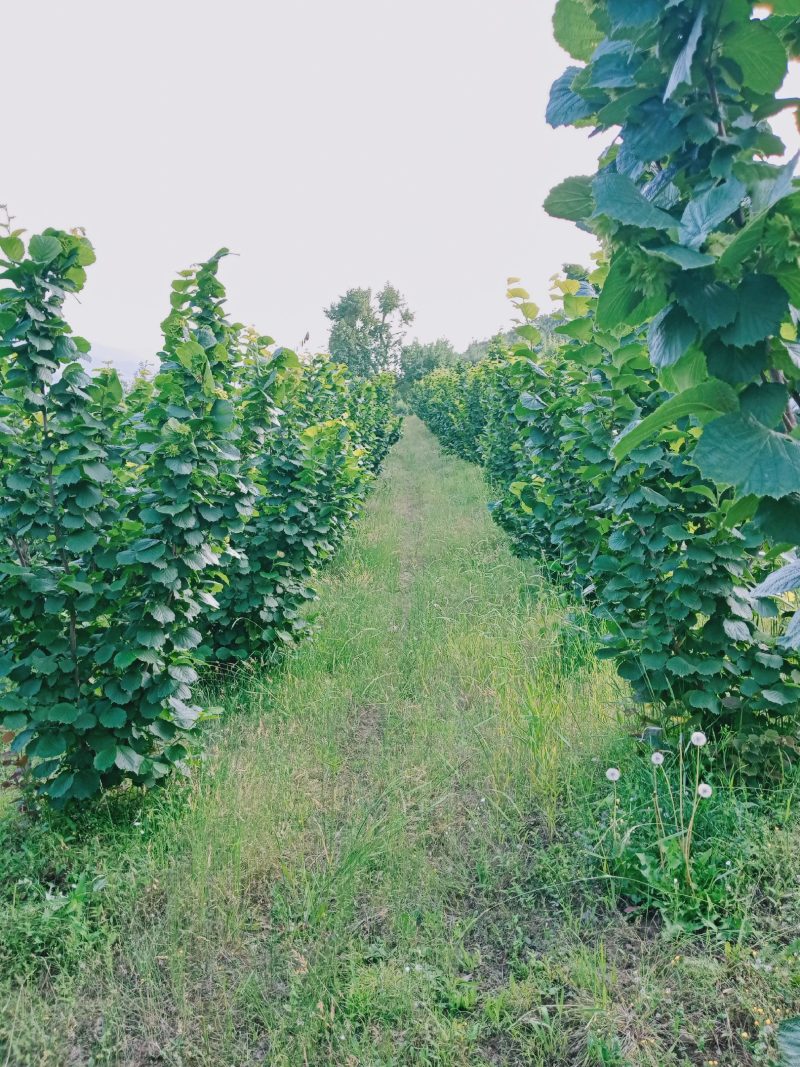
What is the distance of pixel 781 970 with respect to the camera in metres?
1.90

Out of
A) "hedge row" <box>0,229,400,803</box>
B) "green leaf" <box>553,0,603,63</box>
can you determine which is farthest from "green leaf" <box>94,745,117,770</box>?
"green leaf" <box>553,0,603,63</box>

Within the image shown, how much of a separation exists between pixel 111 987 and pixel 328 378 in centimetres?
725

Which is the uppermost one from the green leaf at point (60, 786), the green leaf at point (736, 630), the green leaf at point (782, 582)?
the green leaf at point (782, 582)

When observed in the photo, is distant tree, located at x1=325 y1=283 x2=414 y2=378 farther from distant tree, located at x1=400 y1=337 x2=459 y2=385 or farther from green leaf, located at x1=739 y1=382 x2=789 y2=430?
green leaf, located at x1=739 y1=382 x2=789 y2=430

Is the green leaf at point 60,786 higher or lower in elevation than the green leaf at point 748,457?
lower

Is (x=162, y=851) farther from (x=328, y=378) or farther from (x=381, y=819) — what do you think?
(x=328, y=378)

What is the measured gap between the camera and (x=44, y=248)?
265cm

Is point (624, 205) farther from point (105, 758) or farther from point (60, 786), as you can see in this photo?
point (60, 786)

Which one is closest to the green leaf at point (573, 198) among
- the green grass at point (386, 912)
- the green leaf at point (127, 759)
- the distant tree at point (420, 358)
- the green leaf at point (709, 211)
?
the green leaf at point (709, 211)

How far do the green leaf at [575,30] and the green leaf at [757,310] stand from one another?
1.96ft

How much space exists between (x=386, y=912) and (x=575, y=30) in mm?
2764

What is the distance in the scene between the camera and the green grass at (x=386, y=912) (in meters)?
1.96

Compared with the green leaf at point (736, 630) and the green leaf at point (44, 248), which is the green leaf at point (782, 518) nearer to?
the green leaf at point (736, 630)

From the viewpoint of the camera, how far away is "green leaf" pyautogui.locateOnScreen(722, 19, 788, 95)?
0.92 m
